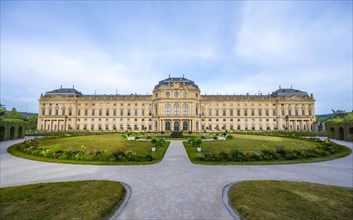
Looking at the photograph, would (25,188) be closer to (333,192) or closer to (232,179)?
(232,179)

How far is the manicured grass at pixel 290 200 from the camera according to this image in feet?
19.7

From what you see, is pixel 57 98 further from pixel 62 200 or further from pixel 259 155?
pixel 259 155

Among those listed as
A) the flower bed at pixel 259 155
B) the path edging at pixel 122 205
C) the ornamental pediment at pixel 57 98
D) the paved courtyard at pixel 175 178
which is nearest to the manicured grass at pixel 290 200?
the paved courtyard at pixel 175 178

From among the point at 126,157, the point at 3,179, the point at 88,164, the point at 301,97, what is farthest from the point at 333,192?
the point at 301,97

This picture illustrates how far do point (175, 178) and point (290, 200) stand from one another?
17.5ft

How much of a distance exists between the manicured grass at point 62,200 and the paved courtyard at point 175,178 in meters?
0.78

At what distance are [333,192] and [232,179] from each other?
4272mm

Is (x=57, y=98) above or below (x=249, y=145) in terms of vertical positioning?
above

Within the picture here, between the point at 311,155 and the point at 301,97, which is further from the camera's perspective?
the point at 301,97

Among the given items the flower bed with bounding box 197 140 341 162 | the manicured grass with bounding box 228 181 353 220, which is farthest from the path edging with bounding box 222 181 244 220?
the flower bed with bounding box 197 140 341 162

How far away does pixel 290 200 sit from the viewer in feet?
23.2

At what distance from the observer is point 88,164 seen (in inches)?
548

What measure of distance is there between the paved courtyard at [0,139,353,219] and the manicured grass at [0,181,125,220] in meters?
0.78

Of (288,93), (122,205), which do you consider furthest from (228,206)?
(288,93)
